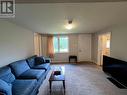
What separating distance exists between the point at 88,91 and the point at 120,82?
134cm

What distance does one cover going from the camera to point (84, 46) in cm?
909

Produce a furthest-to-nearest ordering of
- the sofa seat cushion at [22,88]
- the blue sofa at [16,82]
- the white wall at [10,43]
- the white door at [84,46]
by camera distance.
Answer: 1. the white door at [84,46]
2. the white wall at [10,43]
3. the sofa seat cushion at [22,88]
4. the blue sofa at [16,82]

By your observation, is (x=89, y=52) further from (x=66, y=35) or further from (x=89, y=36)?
(x=66, y=35)

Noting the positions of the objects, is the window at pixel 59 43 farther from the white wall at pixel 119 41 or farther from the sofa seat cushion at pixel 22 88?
the sofa seat cushion at pixel 22 88

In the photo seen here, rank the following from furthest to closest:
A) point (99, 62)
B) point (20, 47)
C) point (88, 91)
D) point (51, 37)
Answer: point (51, 37), point (99, 62), point (20, 47), point (88, 91)

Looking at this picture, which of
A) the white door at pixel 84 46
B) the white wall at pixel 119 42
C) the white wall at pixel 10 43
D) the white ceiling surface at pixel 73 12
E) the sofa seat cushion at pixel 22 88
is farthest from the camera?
the white door at pixel 84 46

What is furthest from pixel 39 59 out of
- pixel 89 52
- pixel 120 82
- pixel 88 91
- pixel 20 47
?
pixel 89 52

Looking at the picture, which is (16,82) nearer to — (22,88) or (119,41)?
(22,88)

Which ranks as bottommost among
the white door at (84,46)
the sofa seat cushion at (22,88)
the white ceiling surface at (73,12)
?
the sofa seat cushion at (22,88)

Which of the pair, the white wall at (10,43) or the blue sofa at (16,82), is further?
the white wall at (10,43)

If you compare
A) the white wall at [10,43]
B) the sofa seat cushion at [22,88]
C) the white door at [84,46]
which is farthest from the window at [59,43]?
the sofa seat cushion at [22,88]

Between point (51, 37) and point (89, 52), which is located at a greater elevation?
point (51, 37)

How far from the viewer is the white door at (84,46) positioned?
905 cm

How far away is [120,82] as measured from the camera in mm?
4199
